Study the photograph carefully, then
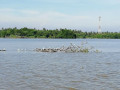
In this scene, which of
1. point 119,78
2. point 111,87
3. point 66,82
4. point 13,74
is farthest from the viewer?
point 13,74

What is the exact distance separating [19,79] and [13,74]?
2.12 m

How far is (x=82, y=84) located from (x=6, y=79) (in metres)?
5.06

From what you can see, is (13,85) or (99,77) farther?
(99,77)

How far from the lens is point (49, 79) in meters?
16.8

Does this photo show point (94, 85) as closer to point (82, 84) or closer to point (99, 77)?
point (82, 84)

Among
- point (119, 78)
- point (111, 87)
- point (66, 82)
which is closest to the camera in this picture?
point (111, 87)

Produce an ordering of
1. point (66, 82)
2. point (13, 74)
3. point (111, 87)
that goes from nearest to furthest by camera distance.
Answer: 1. point (111, 87)
2. point (66, 82)
3. point (13, 74)

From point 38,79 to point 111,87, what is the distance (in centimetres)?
501

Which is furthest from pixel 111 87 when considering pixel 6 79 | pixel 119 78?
pixel 6 79

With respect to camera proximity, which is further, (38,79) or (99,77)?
(99,77)

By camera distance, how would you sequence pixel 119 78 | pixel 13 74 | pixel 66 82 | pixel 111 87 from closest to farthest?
pixel 111 87, pixel 66 82, pixel 119 78, pixel 13 74

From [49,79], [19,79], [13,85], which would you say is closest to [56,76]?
[49,79]

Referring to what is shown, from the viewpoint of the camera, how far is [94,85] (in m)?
15.1

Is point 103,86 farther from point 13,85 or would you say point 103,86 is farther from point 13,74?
point 13,74
